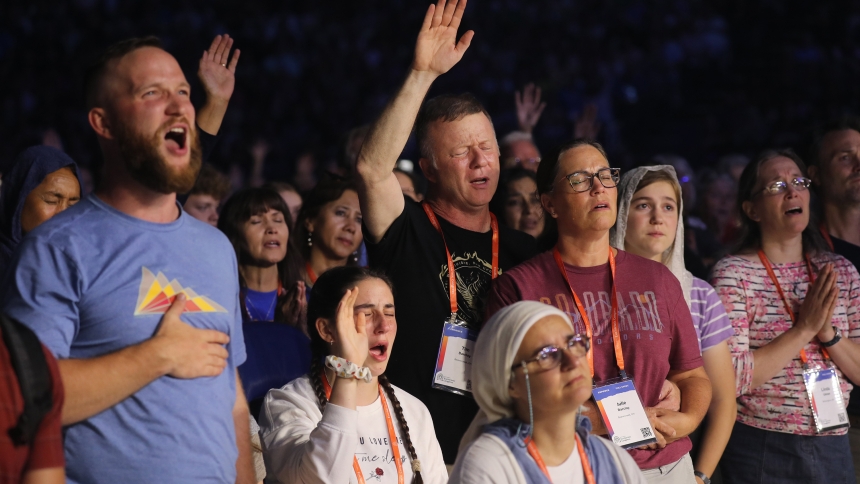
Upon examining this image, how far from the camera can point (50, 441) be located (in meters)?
1.48

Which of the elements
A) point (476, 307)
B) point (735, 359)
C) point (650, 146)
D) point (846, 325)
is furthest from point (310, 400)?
point (650, 146)

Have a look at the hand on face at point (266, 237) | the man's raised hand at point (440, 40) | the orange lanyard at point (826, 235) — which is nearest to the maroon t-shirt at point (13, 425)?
the man's raised hand at point (440, 40)

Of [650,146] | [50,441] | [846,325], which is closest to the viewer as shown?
[50,441]

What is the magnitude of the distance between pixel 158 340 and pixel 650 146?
9.85 m

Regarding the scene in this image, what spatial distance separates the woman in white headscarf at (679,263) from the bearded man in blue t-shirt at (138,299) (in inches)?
66.8

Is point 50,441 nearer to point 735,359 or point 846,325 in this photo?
point 735,359

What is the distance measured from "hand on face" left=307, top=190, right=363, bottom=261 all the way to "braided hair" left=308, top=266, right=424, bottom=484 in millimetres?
1269

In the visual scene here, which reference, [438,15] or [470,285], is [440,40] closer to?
[438,15]

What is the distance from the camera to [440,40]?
2852mm

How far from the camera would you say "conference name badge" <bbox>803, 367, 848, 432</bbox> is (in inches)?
135

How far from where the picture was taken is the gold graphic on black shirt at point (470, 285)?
2.87 m

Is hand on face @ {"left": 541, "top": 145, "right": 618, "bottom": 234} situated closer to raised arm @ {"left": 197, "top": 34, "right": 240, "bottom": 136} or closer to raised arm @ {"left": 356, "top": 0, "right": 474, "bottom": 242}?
raised arm @ {"left": 356, "top": 0, "right": 474, "bottom": 242}

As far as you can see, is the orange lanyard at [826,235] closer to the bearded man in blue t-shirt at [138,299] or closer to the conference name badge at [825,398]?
the conference name badge at [825,398]

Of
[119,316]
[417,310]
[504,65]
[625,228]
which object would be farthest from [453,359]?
[504,65]
